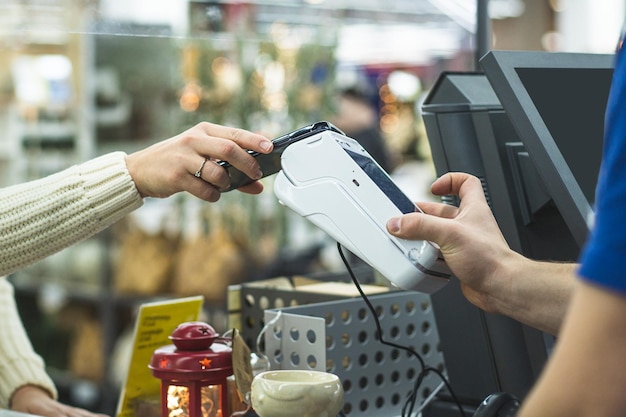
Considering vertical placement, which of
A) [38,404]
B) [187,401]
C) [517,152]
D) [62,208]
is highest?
[517,152]

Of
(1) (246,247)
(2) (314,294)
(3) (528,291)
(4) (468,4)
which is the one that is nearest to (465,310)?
(2) (314,294)

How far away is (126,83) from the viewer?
14.1 feet

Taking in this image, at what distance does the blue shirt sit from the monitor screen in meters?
0.53

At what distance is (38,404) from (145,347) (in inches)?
15.0

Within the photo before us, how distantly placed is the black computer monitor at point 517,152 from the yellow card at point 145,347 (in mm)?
469

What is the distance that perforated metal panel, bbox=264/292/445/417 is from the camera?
4.66 ft

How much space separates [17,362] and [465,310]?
91 centimetres

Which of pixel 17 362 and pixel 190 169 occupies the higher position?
pixel 190 169

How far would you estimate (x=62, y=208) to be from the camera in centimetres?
149

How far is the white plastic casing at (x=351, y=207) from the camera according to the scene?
3.71 ft

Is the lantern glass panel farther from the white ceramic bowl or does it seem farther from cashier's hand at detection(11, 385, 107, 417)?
cashier's hand at detection(11, 385, 107, 417)

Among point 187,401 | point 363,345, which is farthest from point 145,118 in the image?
point 187,401

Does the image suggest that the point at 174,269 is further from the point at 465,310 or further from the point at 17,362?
the point at 465,310

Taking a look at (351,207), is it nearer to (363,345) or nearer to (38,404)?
(363,345)
